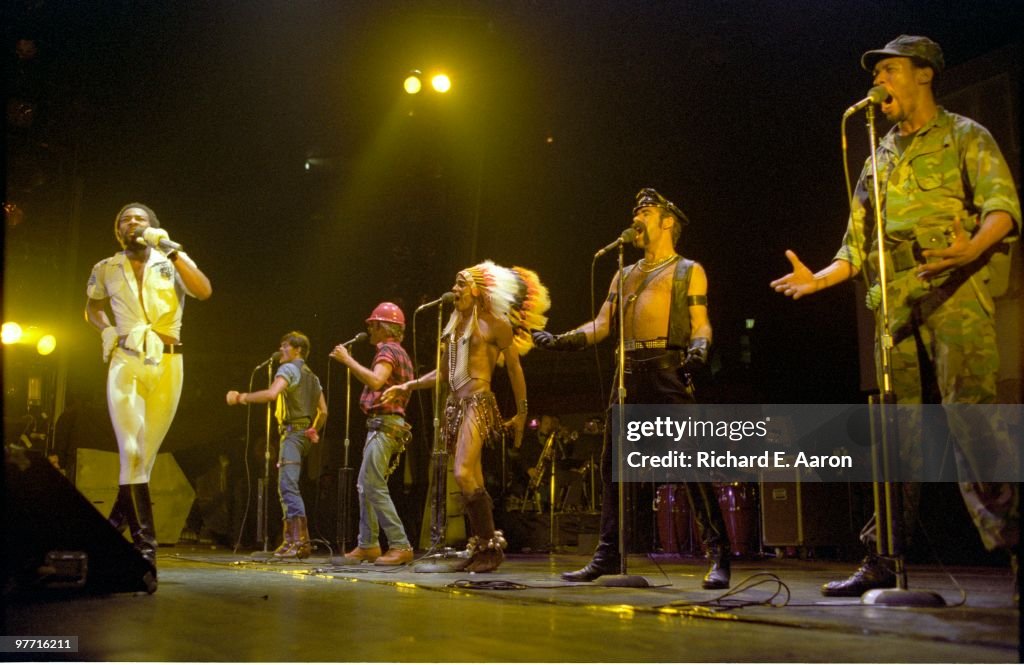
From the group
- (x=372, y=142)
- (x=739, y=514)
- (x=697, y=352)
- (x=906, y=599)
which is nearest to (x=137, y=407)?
(x=697, y=352)

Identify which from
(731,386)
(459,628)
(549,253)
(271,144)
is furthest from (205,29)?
(731,386)

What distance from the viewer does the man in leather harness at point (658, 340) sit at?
179 inches

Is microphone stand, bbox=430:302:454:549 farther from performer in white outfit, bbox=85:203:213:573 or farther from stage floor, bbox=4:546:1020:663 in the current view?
performer in white outfit, bbox=85:203:213:573

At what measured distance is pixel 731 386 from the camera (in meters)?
13.9

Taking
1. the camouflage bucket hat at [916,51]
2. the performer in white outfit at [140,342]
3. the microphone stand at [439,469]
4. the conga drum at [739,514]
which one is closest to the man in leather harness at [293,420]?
the microphone stand at [439,469]

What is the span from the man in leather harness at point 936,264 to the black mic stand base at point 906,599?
0.23 meters

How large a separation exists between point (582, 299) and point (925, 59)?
34.5ft

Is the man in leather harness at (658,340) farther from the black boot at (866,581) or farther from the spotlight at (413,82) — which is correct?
the spotlight at (413,82)

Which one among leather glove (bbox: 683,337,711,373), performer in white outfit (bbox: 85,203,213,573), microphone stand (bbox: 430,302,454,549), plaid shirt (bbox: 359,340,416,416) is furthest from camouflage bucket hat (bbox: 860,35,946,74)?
plaid shirt (bbox: 359,340,416,416)

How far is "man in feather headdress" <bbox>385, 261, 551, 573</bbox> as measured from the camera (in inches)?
238

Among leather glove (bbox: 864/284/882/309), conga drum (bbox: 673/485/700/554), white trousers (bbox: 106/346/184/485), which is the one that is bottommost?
conga drum (bbox: 673/485/700/554)

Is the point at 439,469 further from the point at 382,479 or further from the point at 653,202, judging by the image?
the point at 653,202

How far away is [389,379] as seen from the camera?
7.34 m

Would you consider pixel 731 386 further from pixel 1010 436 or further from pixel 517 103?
pixel 1010 436
